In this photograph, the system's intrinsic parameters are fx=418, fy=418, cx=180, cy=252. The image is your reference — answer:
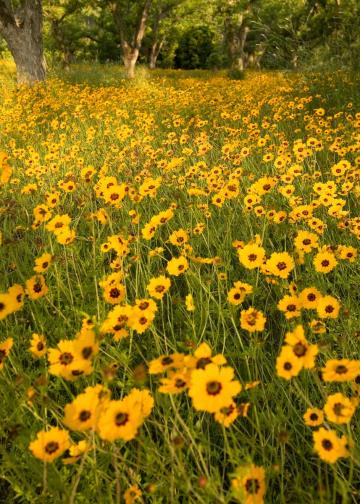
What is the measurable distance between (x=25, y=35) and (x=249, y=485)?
13277 millimetres

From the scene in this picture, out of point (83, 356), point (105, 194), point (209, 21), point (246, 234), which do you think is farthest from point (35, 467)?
point (209, 21)

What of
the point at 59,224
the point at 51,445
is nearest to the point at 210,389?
the point at 51,445

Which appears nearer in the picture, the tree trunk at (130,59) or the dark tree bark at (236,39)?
the tree trunk at (130,59)

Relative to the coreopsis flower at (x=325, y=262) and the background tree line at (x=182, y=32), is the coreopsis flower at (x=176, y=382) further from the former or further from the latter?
the background tree line at (x=182, y=32)

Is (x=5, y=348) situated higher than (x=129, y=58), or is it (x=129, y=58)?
(x=129, y=58)

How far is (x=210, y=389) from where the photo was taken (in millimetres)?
993

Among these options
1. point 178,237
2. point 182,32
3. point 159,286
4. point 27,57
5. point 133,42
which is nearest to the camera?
point 159,286

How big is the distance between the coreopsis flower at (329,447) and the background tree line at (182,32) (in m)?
7.09

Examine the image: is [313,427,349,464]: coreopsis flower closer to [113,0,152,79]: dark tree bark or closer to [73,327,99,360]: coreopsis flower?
[73,327,99,360]: coreopsis flower

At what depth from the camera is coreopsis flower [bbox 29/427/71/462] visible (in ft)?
3.27

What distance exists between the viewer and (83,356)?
111cm

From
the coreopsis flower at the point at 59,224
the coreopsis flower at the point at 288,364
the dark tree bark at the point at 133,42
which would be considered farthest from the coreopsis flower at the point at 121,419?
the dark tree bark at the point at 133,42

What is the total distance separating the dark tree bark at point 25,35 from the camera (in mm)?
11391

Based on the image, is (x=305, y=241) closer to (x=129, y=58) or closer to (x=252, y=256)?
(x=252, y=256)
